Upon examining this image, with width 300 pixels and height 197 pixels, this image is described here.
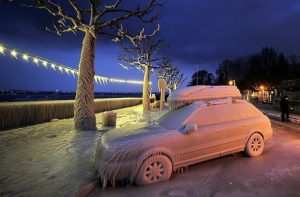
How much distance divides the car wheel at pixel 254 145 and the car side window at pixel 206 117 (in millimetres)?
1280

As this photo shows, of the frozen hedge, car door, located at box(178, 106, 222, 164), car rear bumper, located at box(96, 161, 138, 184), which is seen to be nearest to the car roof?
car door, located at box(178, 106, 222, 164)

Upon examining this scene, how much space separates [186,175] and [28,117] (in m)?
12.4

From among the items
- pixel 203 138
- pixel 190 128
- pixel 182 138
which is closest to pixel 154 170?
pixel 182 138

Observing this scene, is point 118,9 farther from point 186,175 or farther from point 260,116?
point 186,175

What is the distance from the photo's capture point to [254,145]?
791 cm

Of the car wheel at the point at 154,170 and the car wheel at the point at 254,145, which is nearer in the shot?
the car wheel at the point at 154,170

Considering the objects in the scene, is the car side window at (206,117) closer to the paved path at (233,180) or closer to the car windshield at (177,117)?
the car windshield at (177,117)

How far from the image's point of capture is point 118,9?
1435 cm

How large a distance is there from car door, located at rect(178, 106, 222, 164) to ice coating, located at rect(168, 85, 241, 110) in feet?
1.83

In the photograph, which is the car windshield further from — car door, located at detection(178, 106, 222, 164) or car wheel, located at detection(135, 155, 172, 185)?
car wheel, located at detection(135, 155, 172, 185)

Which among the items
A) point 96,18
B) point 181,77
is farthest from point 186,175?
point 181,77

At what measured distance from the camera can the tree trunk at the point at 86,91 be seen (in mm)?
13633

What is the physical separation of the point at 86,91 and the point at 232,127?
26.9 feet

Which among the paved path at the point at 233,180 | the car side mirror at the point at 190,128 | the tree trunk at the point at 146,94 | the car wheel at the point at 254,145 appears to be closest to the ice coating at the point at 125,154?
the paved path at the point at 233,180
